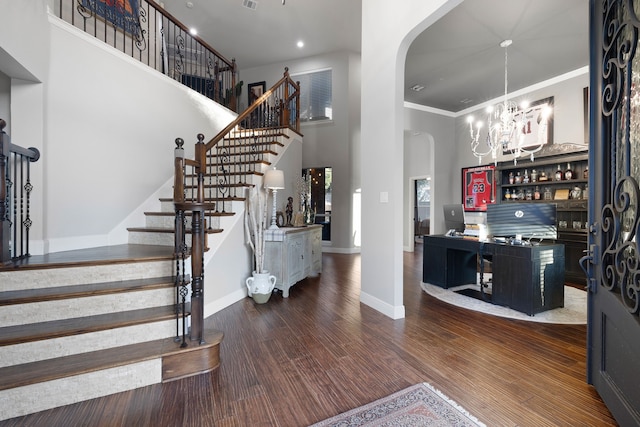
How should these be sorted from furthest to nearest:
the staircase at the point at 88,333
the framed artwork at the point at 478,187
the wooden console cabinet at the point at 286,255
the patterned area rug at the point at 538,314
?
the framed artwork at the point at 478,187 < the wooden console cabinet at the point at 286,255 < the patterned area rug at the point at 538,314 < the staircase at the point at 88,333

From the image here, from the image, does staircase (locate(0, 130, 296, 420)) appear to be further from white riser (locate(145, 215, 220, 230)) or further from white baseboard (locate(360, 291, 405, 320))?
white baseboard (locate(360, 291, 405, 320))

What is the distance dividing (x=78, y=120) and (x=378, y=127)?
3.40m

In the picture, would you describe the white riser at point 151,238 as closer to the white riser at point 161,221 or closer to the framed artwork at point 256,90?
the white riser at point 161,221

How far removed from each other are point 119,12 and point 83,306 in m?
4.83

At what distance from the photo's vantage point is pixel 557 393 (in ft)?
5.92

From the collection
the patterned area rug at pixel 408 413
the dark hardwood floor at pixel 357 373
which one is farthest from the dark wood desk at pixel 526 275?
the patterned area rug at pixel 408 413

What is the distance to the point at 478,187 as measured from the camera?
21.6 feet

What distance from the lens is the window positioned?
25.5 feet

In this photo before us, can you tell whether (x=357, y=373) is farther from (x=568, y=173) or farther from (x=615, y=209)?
(x=568, y=173)

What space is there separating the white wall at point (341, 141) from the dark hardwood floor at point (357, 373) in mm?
4407

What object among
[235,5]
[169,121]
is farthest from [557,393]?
[235,5]

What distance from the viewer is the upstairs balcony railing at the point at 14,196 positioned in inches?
86.0

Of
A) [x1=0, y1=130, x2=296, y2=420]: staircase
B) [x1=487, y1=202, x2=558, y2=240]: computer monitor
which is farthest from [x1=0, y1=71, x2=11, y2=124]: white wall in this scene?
[x1=487, y1=202, x2=558, y2=240]: computer monitor

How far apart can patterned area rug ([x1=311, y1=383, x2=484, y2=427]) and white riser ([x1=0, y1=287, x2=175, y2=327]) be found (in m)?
1.60
